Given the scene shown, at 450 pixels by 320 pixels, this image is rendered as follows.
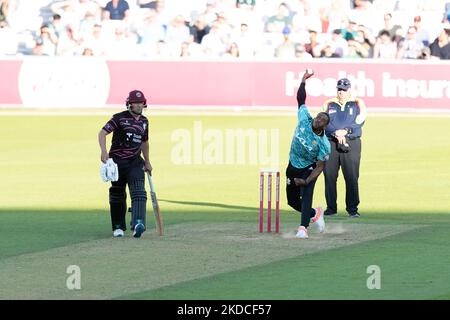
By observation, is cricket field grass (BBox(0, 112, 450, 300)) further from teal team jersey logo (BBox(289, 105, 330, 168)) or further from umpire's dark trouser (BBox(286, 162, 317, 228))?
teal team jersey logo (BBox(289, 105, 330, 168))

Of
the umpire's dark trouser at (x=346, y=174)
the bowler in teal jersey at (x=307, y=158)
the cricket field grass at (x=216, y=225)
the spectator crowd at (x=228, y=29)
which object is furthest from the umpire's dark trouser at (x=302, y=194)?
the spectator crowd at (x=228, y=29)

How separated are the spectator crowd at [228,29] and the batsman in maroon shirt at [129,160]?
2043 centimetres

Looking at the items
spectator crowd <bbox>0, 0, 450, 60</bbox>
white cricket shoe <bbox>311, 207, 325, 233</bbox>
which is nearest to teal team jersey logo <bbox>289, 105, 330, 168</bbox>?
white cricket shoe <bbox>311, 207, 325, 233</bbox>

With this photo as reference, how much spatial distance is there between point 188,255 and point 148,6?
26157 mm

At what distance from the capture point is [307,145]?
17.2 metres

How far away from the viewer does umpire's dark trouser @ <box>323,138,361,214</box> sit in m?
19.9

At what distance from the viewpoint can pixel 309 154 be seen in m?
17.3

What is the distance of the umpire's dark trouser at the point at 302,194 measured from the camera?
17203 millimetres

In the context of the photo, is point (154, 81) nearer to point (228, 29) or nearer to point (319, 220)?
point (228, 29)

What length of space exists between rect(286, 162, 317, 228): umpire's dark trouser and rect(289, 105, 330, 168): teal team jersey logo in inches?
3.3

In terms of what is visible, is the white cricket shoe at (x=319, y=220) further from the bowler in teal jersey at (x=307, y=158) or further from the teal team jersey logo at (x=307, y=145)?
the teal team jersey logo at (x=307, y=145)

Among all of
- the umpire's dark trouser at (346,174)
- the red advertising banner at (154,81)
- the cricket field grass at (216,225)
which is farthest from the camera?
the red advertising banner at (154,81)

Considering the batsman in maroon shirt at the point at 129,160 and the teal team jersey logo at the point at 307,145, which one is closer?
the teal team jersey logo at the point at 307,145
